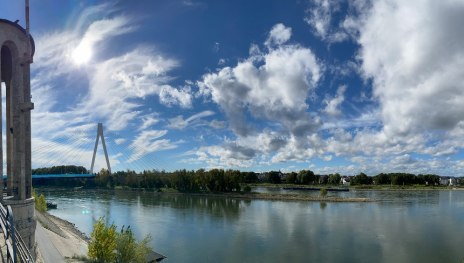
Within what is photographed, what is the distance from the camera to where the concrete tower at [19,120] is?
50.8ft

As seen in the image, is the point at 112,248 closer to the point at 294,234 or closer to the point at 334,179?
the point at 294,234

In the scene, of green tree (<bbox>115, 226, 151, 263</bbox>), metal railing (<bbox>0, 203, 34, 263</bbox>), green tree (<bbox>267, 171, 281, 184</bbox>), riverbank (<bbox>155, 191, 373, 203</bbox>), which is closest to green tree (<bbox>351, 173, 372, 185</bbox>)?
green tree (<bbox>267, 171, 281, 184</bbox>)

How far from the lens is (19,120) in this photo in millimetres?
16078

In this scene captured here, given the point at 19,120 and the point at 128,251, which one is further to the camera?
the point at 128,251

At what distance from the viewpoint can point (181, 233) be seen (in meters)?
39.6

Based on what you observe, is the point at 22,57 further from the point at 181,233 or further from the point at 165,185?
the point at 165,185

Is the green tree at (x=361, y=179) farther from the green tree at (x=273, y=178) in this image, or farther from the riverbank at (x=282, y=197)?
the riverbank at (x=282, y=197)

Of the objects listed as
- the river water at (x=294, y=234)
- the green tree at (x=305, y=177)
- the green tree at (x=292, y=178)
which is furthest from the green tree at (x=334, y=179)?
the river water at (x=294, y=234)

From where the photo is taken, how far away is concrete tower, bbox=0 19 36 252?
610 inches

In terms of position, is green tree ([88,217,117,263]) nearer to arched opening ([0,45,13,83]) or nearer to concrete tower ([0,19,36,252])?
concrete tower ([0,19,36,252])

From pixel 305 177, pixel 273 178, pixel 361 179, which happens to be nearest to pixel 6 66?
pixel 305 177

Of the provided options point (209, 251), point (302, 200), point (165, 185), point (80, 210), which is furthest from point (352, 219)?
point (165, 185)

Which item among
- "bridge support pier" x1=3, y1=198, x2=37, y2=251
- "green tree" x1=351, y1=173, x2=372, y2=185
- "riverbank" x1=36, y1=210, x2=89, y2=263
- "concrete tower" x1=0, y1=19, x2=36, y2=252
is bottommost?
"green tree" x1=351, y1=173, x2=372, y2=185

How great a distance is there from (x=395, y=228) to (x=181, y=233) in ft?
77.1
